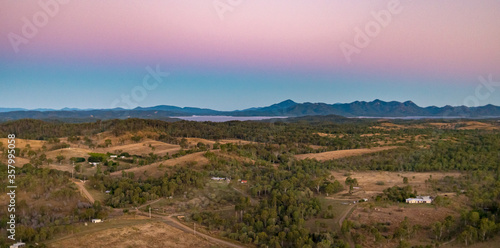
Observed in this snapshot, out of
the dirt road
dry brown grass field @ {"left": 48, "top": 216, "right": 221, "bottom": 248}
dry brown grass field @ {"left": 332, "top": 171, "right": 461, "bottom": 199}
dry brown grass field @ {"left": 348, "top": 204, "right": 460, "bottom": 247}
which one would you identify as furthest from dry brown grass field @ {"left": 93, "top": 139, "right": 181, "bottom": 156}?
dry brown grass field @ {"left": 348, "top": 204, "right": 460, "bottom": 247}

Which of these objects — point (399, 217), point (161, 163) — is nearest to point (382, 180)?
point (399, 217)

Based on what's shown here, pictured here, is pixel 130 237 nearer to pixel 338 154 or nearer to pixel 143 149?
pixel 143 149

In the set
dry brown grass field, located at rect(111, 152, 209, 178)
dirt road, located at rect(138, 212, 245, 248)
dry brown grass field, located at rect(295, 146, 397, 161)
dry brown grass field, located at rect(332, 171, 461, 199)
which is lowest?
dirt road, located at rect(138, 212, 245, 248)

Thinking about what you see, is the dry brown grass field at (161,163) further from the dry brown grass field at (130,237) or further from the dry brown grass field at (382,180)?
the dry brown grass field at (382,180)

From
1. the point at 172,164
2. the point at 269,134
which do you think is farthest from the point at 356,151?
the point at 172,164

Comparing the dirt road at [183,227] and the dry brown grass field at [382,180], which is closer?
the dirt road at [183,227]

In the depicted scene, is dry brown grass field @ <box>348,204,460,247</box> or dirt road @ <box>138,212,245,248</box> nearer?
dry brown grass field @ <box>348,204,460,247</box>

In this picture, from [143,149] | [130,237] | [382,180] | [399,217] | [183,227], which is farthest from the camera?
[143,149]

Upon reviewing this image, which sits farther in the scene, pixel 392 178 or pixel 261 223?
pixel 392 178

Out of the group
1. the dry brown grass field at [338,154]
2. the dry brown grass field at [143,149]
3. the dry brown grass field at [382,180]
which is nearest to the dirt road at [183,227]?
the dry brown grass field at [382,180]

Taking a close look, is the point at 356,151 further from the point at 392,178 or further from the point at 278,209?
the point at 278,209

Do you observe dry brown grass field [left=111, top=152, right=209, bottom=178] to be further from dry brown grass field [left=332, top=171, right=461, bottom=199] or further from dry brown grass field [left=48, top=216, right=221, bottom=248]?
dry brown grass field [left=332, top=171, right=461, bottom=199]
